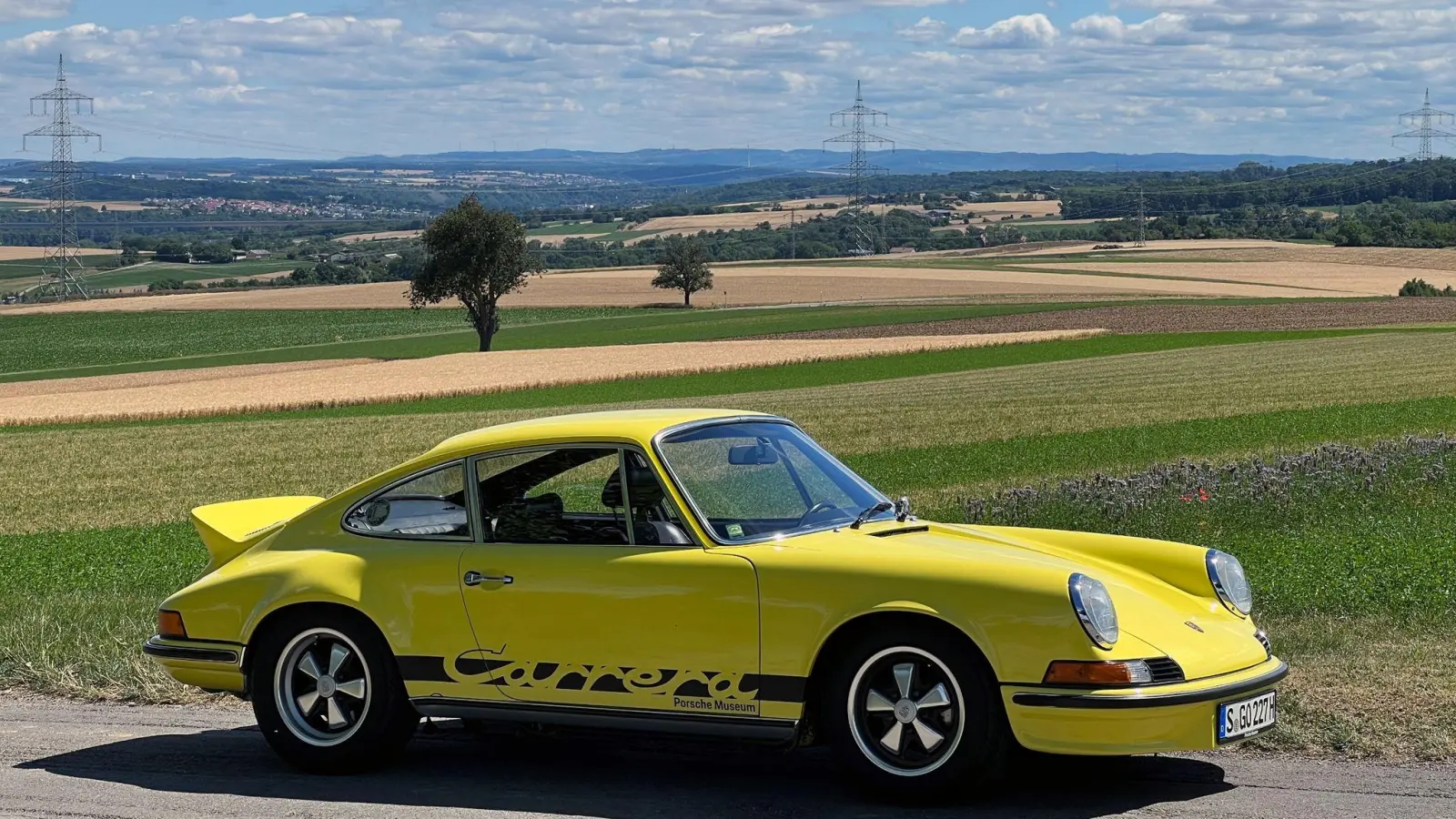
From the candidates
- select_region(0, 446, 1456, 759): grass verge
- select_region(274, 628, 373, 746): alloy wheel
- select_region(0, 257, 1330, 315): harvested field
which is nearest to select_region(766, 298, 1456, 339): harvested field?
select_region(0, 257, 1330, 315): harvested field

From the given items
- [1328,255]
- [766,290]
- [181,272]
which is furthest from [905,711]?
[181,272]

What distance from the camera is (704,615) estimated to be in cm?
654

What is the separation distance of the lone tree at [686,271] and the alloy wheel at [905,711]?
95.5 meters

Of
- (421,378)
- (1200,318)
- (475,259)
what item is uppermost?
(475,259)

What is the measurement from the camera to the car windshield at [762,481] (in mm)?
6879

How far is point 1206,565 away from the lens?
7.05 metres

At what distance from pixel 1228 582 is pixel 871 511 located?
1.52 metres

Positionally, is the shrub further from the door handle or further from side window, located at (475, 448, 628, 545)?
the door handle

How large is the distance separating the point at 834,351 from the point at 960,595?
52517 millimetres

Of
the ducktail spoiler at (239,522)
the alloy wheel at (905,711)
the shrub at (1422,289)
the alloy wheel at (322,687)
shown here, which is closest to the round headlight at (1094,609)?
the alloy wheel at (905,711)

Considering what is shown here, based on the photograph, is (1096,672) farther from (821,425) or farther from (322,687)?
(821,425)

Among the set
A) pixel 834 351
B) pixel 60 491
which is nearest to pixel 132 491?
pixel 60 491

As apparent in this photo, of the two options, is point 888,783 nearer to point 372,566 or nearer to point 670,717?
point 670,717

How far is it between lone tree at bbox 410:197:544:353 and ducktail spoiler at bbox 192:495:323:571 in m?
68.5
